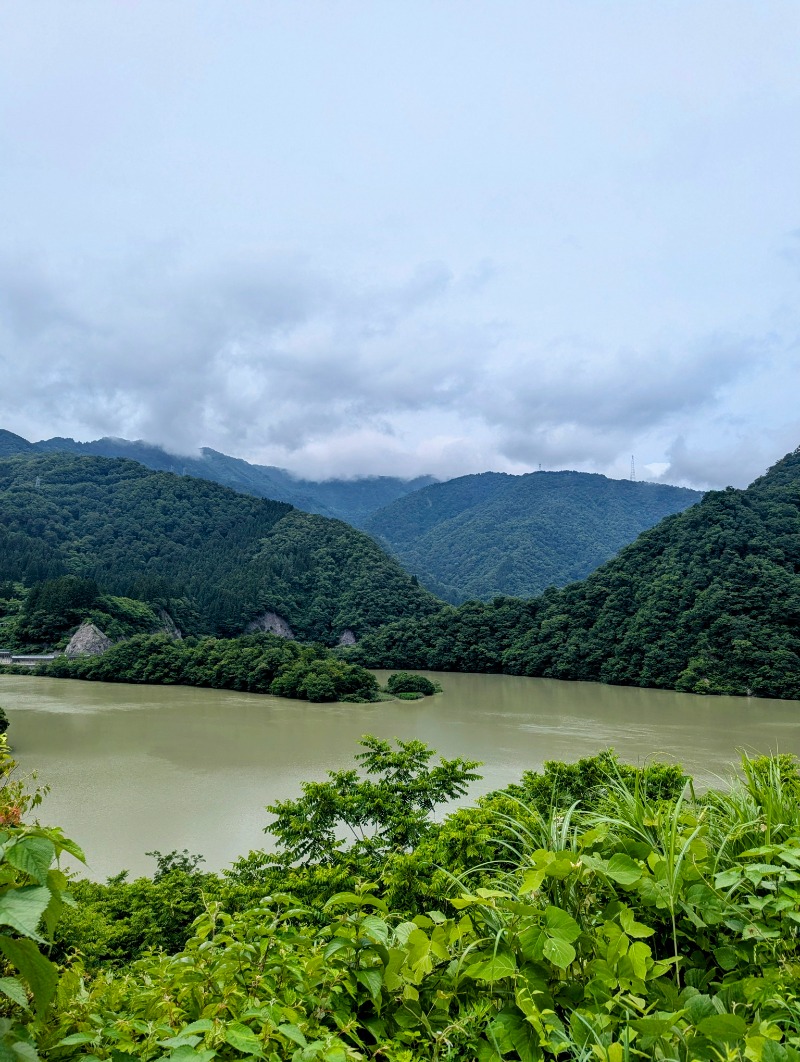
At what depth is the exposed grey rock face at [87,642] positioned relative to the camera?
3412 cm

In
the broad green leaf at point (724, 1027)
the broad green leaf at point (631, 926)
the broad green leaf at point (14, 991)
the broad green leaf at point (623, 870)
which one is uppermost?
the broad green leaf at point (14, 991)

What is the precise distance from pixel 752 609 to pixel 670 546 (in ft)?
21.7

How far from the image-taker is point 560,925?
1.38 metres

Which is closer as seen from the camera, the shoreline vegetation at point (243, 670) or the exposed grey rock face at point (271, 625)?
the shoreline vegetation at point (243, 670)

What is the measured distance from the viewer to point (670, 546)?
35812 millimetres

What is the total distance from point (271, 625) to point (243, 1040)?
46.9 metres

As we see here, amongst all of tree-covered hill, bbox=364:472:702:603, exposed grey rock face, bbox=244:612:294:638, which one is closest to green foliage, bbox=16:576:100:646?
exposed grey rock face, bbox=244:612:294:638

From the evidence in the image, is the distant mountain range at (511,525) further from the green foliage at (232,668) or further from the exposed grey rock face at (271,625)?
the green foliage at (232,668)

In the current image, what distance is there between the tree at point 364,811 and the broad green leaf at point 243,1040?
533 centimetres

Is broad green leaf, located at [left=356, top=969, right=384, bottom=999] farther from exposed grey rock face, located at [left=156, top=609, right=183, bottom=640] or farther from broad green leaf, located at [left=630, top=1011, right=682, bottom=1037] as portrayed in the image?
exposed grey rock face, located at [left=156, top=609, right=183, bottom=640]

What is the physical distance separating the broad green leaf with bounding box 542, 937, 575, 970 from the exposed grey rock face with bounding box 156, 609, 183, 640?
42.9 meters

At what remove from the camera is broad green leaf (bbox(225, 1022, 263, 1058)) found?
3.34ft

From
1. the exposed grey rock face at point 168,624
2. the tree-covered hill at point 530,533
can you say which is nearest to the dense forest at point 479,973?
the exposed grey rock face at point 168,624

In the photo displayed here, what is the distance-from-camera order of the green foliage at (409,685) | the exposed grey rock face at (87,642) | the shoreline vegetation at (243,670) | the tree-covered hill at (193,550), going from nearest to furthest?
the shoreline vegetation at (243,670), the green foliage at (409,685), the exposed grey rock face at (87,642), the tree-covered hill at (193,550)
